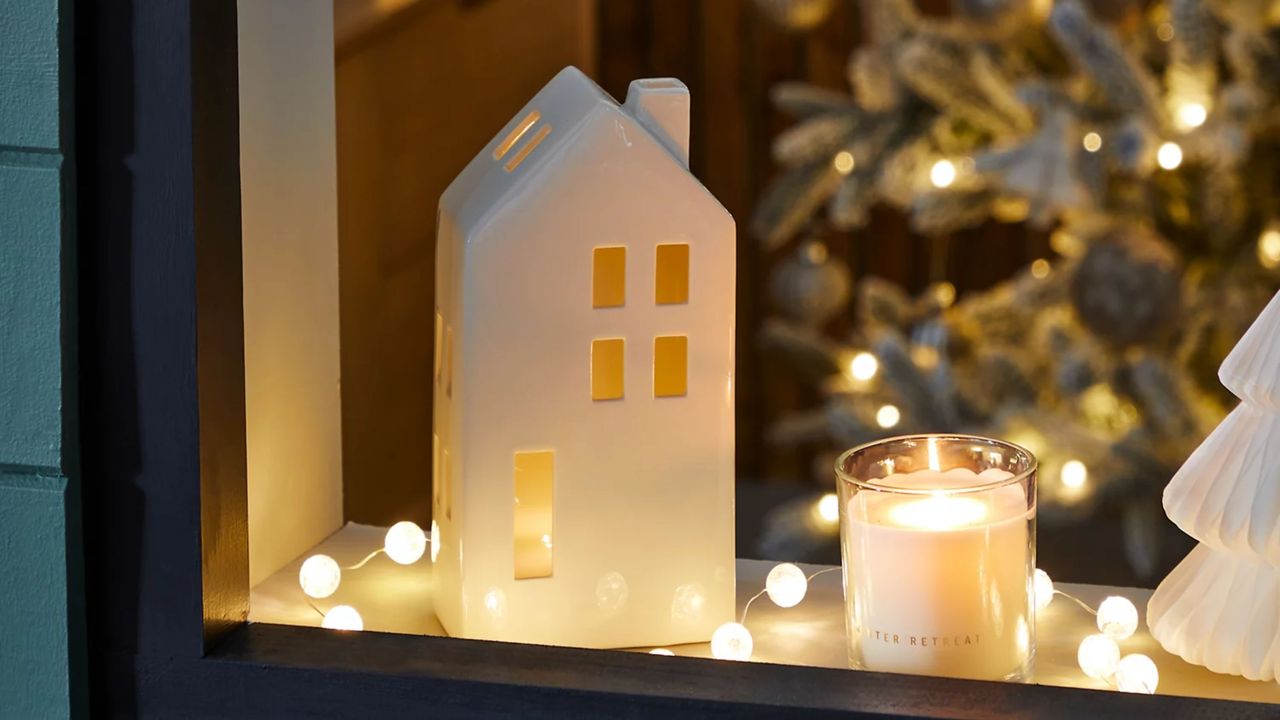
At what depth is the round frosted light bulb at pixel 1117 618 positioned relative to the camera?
739 mm

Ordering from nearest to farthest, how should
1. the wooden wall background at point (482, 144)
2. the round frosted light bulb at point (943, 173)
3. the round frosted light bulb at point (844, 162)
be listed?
the wooden wall background at point (482, 144) → the round frosted light bulb at point (943, 173) → the round frosted light bulb at point (844, 162)

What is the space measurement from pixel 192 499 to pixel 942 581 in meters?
0.32

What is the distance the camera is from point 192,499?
626 millimetres

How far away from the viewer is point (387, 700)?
2.02 ft

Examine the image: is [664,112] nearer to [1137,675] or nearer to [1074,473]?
[1137,675]

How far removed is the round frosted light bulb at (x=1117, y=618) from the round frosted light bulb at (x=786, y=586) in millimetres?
151

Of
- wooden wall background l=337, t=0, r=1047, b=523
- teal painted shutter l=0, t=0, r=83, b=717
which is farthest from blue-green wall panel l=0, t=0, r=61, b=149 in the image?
wooden wall background l=337, t=0, r=1047, b=523

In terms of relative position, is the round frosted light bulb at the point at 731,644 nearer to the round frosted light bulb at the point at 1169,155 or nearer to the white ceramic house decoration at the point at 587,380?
the white ceramic house decoration at the point at 587,380

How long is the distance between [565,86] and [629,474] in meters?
0.19

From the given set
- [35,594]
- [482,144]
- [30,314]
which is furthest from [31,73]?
[482,144]

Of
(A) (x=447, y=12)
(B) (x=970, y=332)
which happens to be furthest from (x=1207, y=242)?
(A) (x=447, y=12)

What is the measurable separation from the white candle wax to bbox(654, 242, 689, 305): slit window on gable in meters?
0.12

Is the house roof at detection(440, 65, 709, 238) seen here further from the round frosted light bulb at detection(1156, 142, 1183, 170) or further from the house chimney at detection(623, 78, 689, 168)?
the round frosted light bulb at detection(1156, 142, 1183, 170)

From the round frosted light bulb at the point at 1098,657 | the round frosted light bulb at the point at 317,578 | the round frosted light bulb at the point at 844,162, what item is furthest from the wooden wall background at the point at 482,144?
the round frosted light bulb at the point at 1098,657
